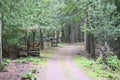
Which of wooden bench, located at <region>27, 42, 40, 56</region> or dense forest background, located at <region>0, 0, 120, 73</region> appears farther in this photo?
wooden bench, located at <region>27, 42, 40, 56</region>

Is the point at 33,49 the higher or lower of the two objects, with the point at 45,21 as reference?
lower

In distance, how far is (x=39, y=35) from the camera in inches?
1683

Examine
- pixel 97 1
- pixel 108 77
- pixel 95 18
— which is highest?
pixel 97 1

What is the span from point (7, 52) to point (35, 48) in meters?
2.92

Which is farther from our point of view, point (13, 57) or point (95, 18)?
point (13, 57)

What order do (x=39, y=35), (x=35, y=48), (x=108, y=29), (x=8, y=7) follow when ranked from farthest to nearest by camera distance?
(x=39, y=35) < (x=35, y=48) < (x=108, y=29) < (x=8, y=7)

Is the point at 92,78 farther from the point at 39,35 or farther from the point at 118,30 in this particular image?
the point at 39,35

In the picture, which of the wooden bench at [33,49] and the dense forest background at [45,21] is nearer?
the dense forest background at [45,21]

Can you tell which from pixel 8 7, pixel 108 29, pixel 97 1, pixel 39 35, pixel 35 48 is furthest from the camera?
pixel 39 35

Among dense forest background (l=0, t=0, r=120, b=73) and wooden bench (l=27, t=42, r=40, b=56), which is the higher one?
dense forest background (l=0, t=0, r=120, b=73)

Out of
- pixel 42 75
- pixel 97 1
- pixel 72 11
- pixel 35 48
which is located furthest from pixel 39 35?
pixel 42 75

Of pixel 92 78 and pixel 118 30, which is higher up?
pixel 118 30

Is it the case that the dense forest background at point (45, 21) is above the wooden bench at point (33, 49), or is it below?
above

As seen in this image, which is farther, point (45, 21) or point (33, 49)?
point (45, 21)
